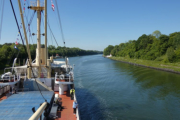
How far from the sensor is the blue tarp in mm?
7788

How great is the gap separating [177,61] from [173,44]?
16.2 m

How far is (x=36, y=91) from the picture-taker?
41.2ft

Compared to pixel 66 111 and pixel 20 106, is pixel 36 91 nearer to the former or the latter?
pixel 20 106

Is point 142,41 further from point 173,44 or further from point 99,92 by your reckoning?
point 99,92

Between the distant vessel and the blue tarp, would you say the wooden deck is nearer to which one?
the distant vessel

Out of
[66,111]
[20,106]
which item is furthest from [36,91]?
[66,111]

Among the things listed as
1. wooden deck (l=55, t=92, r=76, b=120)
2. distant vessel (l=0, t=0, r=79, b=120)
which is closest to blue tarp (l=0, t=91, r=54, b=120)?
distant vessel (l=0, t=0, r=79, b=120)

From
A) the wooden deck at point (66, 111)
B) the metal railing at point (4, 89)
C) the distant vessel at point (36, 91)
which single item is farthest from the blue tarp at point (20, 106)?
the metal railing at point (4, 89)

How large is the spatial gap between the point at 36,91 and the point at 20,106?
3.51 meters

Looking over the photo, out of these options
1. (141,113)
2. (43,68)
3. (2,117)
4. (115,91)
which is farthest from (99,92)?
(2,117)

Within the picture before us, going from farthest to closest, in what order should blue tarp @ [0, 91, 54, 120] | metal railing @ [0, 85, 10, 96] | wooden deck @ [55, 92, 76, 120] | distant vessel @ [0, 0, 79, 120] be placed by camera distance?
metal railing @ [0, 85, 10, 96] < wooden deck @ [55, 92, 76, 120] < distant vessel @ [0, 0, 79, 120] < blue tarp @ [0, 91, 54, 120]

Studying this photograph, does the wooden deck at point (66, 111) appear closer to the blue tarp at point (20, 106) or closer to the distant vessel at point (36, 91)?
the distant vessel at point (36, 91)

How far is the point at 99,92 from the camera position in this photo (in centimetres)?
2277

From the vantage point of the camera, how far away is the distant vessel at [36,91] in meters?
8.25
